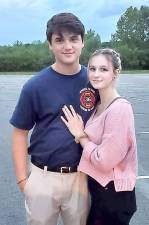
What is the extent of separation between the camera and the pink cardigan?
285cm

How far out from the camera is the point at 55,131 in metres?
3.07

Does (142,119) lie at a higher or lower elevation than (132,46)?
higher

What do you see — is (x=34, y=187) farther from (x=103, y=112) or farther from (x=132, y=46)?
(x=132, y=46)

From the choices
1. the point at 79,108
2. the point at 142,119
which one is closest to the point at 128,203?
the point at 79,108

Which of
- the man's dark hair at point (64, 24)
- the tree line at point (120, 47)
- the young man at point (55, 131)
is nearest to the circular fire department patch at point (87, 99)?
the young man at point (55, 131)

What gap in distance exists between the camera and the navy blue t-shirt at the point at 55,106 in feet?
9.98

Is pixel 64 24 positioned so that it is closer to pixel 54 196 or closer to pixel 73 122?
pixel 73 122

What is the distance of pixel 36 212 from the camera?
3.19 meters

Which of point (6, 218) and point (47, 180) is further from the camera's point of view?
point (6, 218)

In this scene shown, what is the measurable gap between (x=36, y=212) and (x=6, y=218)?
1.86 m

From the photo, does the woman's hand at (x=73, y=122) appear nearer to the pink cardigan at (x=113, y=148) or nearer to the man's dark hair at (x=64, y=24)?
the pink cardigan at (x=113, y=148)

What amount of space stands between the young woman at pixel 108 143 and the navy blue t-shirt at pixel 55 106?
55mm

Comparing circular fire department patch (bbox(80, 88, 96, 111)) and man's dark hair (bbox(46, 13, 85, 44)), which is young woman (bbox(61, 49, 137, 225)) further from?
man's dark hair (bbox(46, 13, 85, 44))

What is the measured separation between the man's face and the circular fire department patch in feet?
0.62
